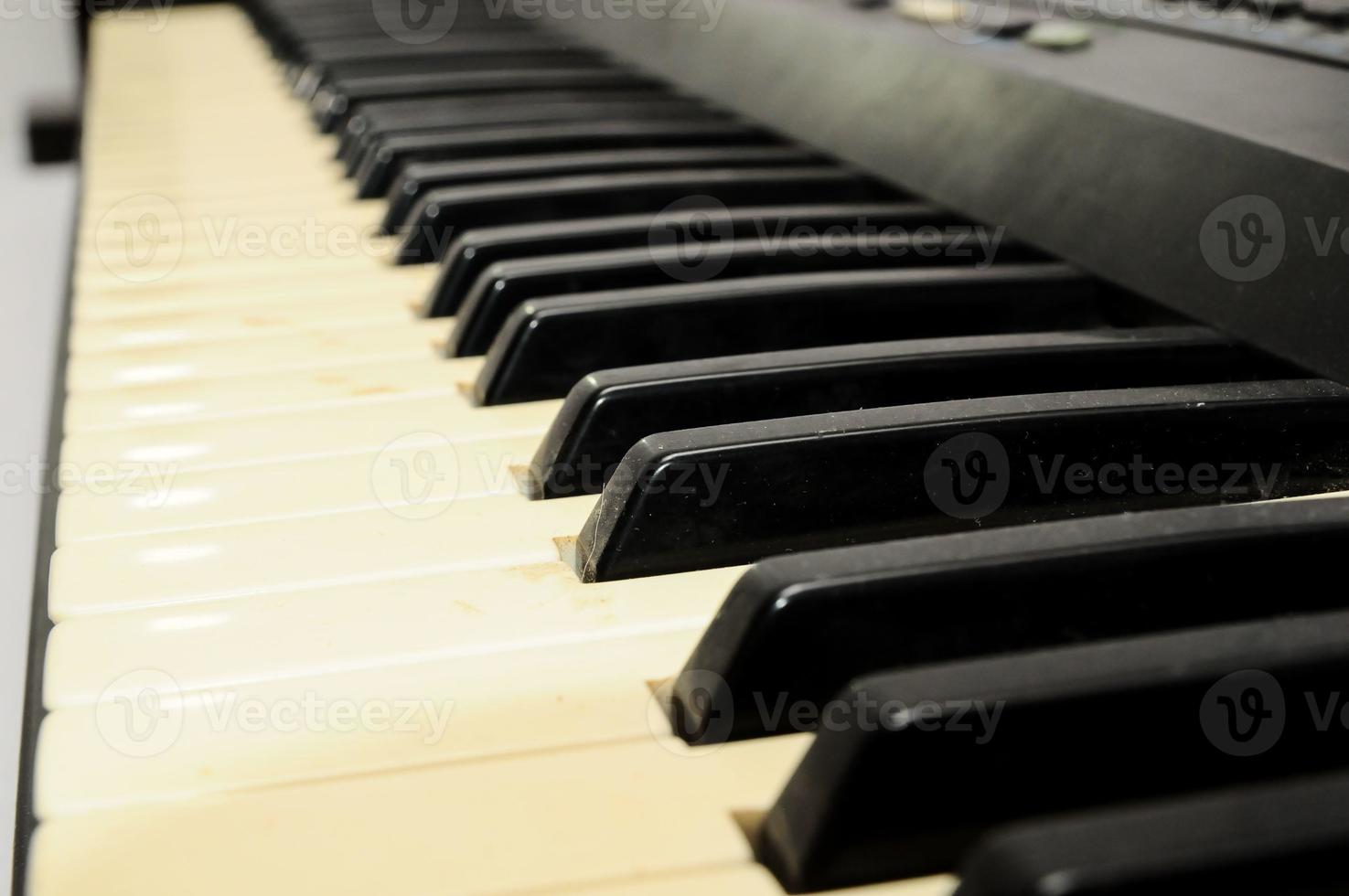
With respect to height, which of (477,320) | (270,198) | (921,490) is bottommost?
(270,198)

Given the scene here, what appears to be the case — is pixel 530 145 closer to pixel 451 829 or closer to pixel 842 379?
pixel 842 379

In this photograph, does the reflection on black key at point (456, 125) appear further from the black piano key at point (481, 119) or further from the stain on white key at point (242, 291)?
the stain on white key at point (242, 291)

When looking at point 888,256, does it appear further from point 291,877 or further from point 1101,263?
point 291,877

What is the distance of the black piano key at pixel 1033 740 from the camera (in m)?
0.48

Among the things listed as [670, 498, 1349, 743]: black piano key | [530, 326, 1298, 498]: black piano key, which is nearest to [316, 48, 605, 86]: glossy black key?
[530, 326, 1298, 498]: black piano key

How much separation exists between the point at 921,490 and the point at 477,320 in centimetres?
45

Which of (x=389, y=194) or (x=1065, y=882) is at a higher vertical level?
(x=1065, y=882)

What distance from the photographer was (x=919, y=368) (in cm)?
84

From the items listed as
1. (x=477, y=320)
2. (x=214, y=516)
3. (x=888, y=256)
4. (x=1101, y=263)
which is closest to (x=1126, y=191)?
(x=1101, y=263)

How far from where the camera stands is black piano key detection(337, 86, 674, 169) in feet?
5.26

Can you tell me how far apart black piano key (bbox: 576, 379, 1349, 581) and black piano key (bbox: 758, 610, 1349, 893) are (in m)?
0.22

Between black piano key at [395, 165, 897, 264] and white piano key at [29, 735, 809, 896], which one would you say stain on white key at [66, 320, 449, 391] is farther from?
white piano key at [29, 735, 809, 896]

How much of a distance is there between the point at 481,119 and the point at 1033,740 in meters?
1.26

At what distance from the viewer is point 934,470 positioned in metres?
0.72
